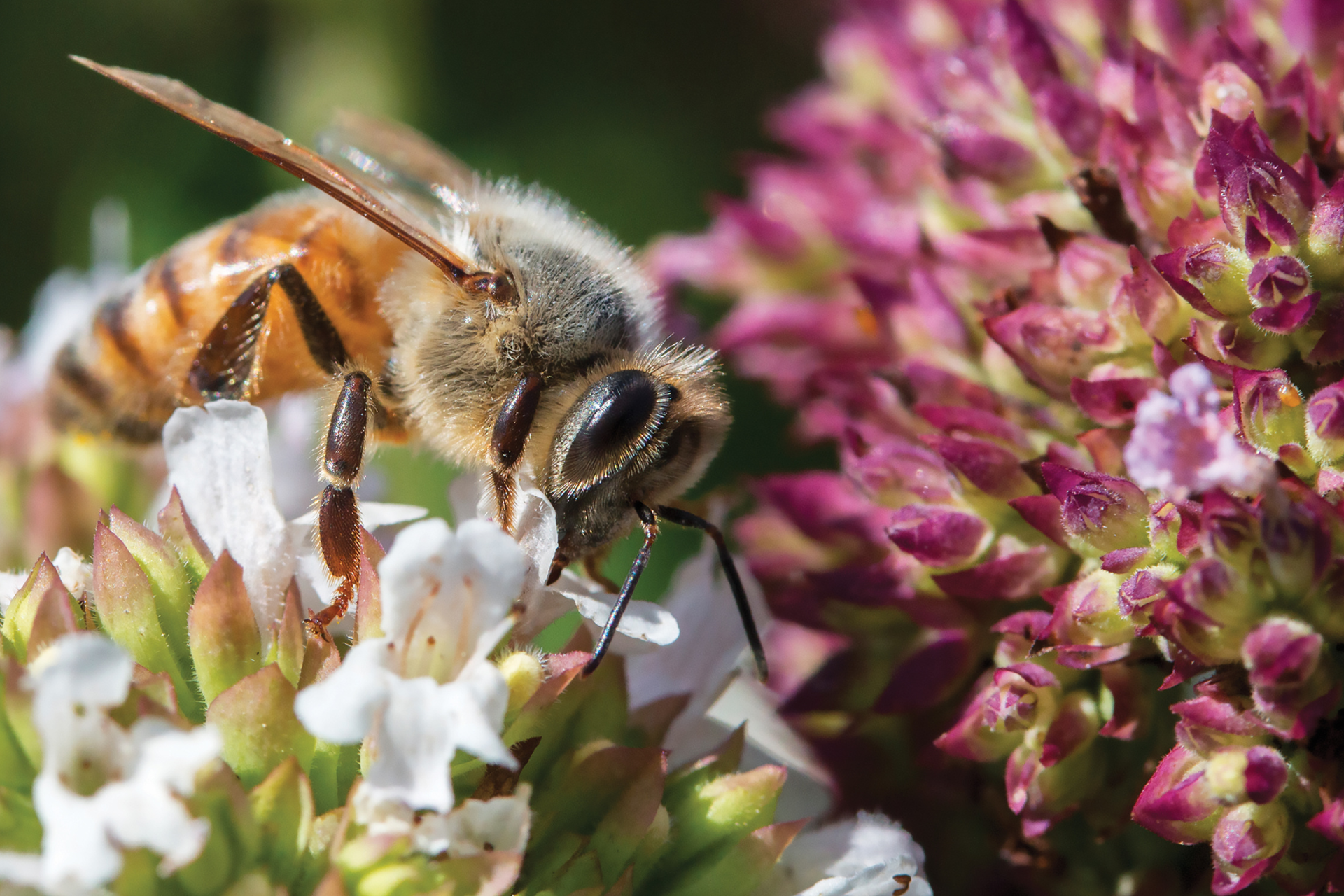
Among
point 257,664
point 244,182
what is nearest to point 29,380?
point 244,182

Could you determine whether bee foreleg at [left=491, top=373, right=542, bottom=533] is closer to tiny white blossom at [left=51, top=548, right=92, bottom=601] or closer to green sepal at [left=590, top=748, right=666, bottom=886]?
green sepal at [left=590, top=748, right=666, bottom=886]

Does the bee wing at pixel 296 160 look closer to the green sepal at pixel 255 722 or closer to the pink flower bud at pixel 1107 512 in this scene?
the green sepal at pixel 255 722

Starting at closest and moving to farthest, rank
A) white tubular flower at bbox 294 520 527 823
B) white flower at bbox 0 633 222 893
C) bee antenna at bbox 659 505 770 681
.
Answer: white flower at bbox 0 633 222 893 → white tubular flower at bbox 294 520 527 823 → bee antenna at bbox 659 505 770 681

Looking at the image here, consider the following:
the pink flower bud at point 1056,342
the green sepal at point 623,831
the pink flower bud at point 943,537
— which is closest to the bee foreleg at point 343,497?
the green sepal at point 623,831

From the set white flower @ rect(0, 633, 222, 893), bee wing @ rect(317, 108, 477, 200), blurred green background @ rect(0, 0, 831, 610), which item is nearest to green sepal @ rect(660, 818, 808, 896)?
white flower @ rect(0, 633, 222, 893)

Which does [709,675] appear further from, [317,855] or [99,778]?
[99,778]
